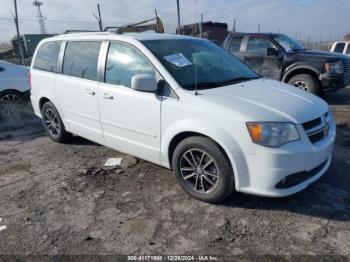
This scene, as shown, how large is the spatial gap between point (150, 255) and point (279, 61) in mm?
7319

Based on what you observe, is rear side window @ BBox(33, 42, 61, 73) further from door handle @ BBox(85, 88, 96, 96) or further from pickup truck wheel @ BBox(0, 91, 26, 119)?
pickup truck wheel @ BBox(0, 91, 26, 119)

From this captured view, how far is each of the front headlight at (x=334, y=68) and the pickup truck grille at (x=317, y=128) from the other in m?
5.21

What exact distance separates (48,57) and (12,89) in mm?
2646

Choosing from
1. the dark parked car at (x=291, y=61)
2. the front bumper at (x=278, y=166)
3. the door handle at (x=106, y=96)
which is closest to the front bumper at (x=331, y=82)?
the dark parked car at (x=291, y=61)

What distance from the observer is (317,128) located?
137 inches

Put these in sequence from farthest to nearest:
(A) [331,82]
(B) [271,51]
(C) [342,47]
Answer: (C) [342,47] → (B) [271,51] → (A) [331,82]

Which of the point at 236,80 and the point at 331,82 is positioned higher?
the point at 236,80

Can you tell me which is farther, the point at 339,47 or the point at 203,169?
the point at 339,47

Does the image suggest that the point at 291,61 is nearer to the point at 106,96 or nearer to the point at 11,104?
the point at 106,96

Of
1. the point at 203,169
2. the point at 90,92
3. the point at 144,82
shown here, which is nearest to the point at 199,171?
the point at 203,169

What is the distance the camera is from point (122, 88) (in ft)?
13.9

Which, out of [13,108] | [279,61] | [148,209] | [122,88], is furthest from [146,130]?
[279,61]

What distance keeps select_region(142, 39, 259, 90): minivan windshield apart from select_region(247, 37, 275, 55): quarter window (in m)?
4.83

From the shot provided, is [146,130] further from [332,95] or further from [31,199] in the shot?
[332,95]
